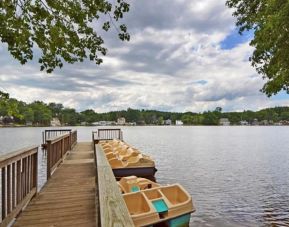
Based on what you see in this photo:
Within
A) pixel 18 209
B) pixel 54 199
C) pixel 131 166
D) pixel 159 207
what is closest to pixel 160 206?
pixel 159 207

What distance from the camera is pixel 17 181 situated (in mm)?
5312

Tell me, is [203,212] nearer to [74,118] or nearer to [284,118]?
[74,118]

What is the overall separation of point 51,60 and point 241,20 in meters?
9.44

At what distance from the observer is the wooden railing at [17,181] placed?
4568mm

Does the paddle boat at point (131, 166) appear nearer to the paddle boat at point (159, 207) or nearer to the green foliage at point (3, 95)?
the paddle boat at point (159, 207)

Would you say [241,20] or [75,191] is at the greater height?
[241,20]

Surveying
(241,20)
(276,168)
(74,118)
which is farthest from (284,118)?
(241,20)

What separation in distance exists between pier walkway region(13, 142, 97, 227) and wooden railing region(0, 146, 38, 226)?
22cm

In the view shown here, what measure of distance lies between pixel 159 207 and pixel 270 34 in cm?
513

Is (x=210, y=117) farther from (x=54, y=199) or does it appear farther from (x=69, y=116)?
(x=54, y=199)

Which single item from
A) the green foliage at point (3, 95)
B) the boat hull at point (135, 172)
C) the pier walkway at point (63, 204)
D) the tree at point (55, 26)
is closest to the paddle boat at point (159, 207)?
the pier walkway at point (63, 204)

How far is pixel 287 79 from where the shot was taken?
404 inches

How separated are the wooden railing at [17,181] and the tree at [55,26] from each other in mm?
1905

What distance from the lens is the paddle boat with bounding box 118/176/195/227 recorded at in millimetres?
6032
